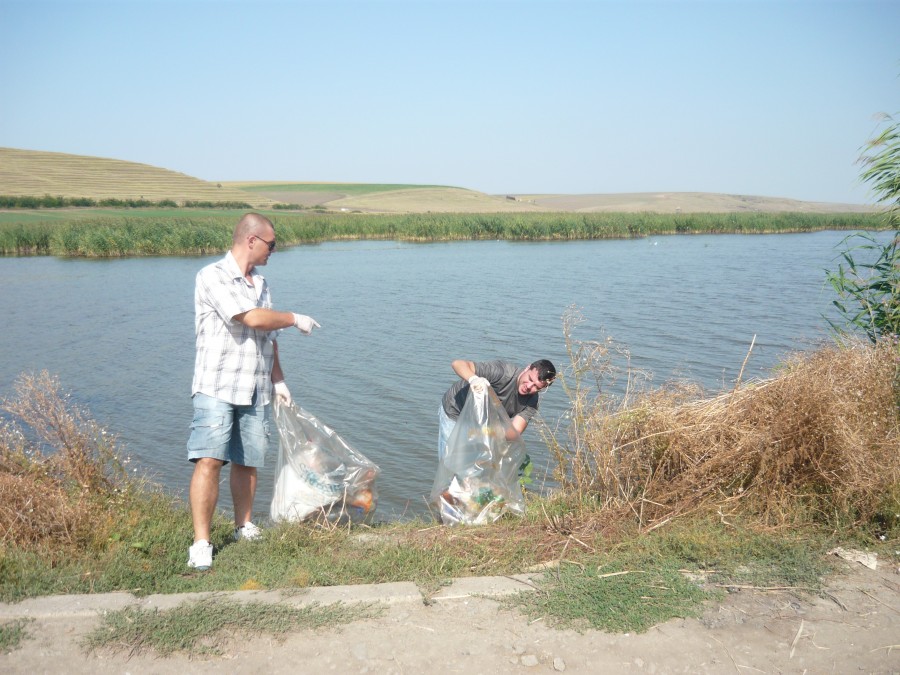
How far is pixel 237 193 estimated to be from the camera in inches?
3263

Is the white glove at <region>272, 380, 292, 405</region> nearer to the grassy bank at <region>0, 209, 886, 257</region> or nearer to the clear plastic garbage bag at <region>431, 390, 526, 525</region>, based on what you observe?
the clear plastic garbage bag at <region>431, 390, 526, 525</region>

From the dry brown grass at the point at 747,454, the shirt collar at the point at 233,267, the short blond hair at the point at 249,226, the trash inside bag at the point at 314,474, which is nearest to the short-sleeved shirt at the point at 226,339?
the shirt collar at the point at 233,267

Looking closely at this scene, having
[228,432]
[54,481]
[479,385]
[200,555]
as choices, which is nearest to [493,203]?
[479,385]

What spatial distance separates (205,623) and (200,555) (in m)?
0.74

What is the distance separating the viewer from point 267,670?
10.0 ft

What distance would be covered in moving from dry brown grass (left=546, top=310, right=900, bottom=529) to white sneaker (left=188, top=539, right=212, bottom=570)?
2.11m

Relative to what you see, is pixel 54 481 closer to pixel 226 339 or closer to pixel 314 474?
pixel 226 339

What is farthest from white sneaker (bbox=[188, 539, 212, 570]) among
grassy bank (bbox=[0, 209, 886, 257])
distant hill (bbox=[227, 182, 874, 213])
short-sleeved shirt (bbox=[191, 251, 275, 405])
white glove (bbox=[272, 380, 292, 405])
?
distant hill (bbox=[227, 182, 874, 213])

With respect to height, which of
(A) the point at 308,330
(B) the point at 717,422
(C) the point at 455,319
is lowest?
(C) the point at 455,319

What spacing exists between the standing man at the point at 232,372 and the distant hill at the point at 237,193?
6411 cm

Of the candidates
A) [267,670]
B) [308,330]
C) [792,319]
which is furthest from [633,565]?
[792,319]

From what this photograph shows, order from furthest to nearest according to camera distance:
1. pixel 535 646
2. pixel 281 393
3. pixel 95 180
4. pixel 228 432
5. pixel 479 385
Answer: pixel 95 180 → pixel 479 385 → pixel 281 393 → pixel 228 432 → pixel 535 646

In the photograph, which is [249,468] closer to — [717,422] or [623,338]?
[717,422]

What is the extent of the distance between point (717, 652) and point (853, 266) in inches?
188
